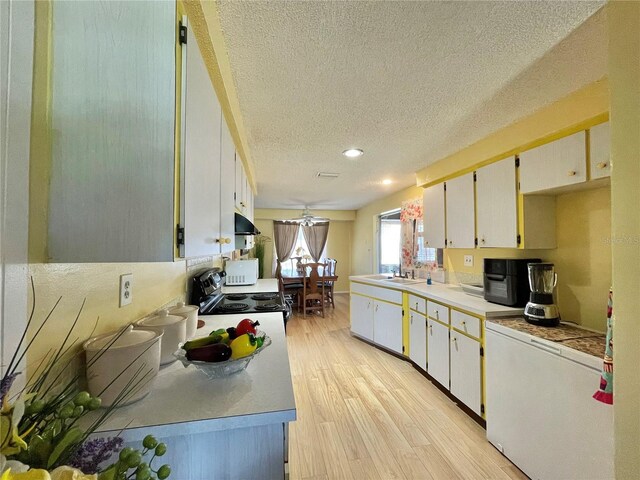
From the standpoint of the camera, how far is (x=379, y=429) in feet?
5.90

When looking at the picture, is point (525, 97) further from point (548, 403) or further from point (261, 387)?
point (261, 387)

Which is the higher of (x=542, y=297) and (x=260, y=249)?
(x=260, y=249)

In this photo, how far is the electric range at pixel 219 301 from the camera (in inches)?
69.3

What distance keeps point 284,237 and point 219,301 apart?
4.54 m

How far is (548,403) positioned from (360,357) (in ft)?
6.01

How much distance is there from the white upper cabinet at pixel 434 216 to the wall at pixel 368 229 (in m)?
1.01

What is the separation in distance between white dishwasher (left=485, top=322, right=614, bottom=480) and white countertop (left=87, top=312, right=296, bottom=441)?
1.38 meters

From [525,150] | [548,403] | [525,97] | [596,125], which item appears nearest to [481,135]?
[525,150]

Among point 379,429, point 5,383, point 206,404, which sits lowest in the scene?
point 379,429

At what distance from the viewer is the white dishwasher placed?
117 centimetres

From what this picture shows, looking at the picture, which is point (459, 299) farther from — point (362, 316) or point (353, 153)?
point (353, 153)

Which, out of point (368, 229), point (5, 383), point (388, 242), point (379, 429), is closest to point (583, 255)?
point (379, 429)

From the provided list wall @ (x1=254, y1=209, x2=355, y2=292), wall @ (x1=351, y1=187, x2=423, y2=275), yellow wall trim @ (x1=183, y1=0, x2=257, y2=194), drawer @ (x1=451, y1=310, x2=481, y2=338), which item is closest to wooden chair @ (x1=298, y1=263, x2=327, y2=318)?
wall @ (x1=351, y1=187, x2=423, y2=275)

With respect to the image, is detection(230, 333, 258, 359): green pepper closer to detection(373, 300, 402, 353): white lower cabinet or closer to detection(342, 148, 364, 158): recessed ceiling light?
detection(342, 148, 364, 158): recessed ceiling light
